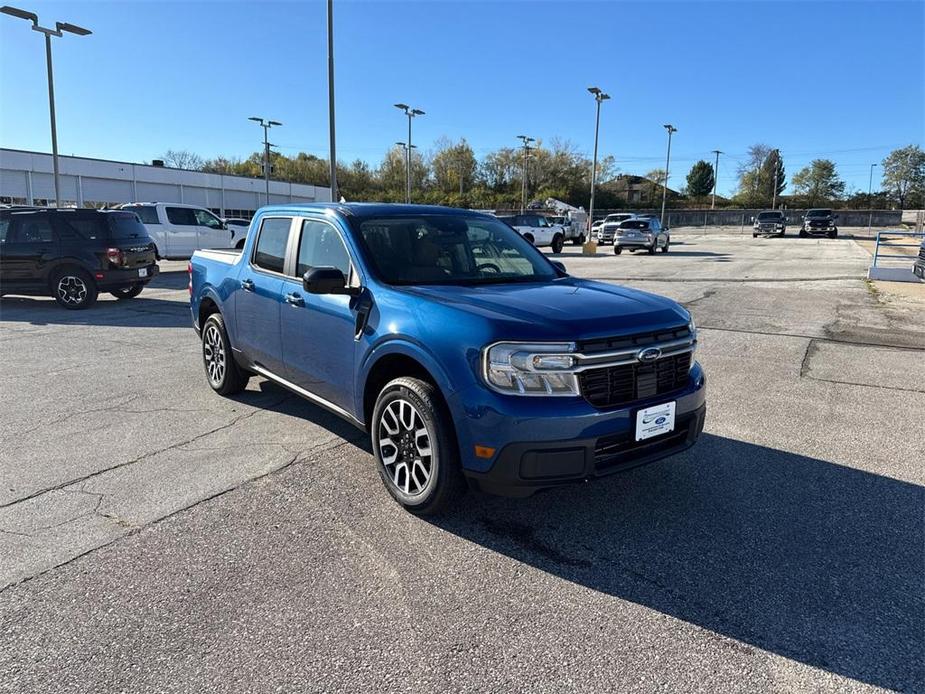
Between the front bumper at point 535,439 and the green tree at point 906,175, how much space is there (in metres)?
110

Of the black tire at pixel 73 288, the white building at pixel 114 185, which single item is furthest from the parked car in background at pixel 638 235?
the white building at pixel 114 185

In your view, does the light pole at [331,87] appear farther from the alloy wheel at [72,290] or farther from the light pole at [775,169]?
the light pole at [775,169]

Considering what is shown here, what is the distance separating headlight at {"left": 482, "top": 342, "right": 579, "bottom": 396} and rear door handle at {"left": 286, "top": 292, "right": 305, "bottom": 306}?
73.3 inches

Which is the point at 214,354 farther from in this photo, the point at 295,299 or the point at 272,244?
the point at 295,299

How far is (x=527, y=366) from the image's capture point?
123 inches

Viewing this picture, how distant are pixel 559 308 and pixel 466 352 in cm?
62

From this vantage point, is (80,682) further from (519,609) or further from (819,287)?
(819,287)

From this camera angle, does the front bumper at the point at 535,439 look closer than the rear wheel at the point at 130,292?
Yes

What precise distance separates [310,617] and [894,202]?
10974 cm

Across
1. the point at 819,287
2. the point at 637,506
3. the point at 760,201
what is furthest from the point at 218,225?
A: the point at 760,201

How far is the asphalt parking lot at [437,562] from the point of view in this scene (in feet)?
8.05

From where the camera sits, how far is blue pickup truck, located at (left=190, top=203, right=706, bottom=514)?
123 inches

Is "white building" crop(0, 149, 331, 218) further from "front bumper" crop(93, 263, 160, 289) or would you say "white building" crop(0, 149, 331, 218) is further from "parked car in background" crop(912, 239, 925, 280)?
"parked car in background" crop(912, 239, 925, 280)

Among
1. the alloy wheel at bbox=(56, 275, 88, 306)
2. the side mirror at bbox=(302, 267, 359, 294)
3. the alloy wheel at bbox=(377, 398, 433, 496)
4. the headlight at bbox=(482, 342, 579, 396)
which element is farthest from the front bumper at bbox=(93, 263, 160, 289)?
the headlight at bbox=(482, 342, 579, 396)
